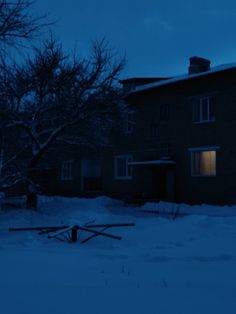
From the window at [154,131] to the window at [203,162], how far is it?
297 centimetres

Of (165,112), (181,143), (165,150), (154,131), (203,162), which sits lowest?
(203,162)

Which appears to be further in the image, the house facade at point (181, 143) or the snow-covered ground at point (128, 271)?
the house facade at point (181, 143)

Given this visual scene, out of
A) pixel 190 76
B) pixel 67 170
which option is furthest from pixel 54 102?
pixel 67 170

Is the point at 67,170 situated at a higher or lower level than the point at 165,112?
lower

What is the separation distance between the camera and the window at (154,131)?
27.5 meters

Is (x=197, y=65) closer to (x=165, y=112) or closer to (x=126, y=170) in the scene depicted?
(x=165, y=112)

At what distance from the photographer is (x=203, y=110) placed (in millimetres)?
25062

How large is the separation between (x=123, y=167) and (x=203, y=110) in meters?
6.87

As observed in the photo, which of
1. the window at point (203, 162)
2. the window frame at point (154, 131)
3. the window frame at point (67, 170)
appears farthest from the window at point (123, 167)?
the window at point (203, 162)

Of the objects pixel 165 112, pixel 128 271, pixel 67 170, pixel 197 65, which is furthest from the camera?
pixel 67 170

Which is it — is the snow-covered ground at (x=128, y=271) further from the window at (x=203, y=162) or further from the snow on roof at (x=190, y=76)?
the snow on roof at (x=190, y=76)

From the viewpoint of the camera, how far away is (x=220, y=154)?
78.4 feet

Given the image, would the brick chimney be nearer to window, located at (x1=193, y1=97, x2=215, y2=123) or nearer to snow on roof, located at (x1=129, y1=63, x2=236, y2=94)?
snow on roof, located at (x1=129, y1=63, x2=236, y2=94)

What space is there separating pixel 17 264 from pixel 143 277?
2.30 metres
